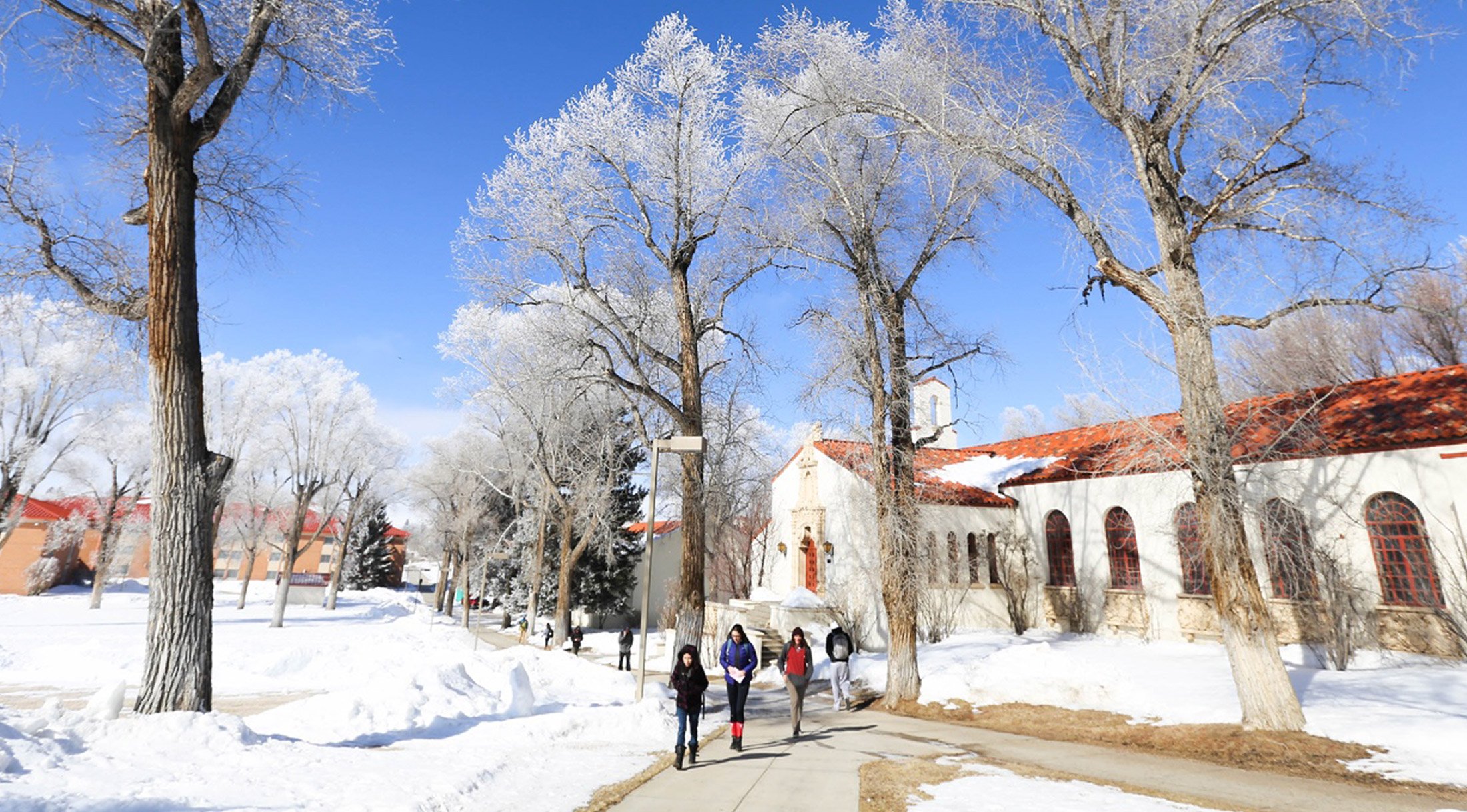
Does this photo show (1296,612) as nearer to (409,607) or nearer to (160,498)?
(160,498)

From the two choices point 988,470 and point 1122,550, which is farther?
point 988,470

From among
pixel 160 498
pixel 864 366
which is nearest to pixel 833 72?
pixel 864 366

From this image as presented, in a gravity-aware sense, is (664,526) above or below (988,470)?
below

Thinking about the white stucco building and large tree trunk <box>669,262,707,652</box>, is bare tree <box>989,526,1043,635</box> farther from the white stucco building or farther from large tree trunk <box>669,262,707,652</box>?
large tree trunk <box>669,262,707,652</box>

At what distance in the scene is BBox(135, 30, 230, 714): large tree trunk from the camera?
7.09m

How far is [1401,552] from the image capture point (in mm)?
13969

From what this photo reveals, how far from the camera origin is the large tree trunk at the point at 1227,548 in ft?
30.1

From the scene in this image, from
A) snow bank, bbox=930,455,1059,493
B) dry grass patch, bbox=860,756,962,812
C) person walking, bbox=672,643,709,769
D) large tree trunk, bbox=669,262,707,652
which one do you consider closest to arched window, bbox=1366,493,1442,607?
snow bank, bbox=930,455,1059,493

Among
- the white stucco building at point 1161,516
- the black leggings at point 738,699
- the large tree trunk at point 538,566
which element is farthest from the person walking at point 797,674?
the large tree trunk at point 538,566

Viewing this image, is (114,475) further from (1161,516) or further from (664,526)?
(1161,516)

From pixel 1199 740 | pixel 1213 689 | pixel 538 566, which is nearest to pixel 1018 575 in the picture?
pixel 1213 689

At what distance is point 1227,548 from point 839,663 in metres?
7.35

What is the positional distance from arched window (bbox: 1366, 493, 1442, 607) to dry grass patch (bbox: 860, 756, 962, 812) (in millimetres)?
11970

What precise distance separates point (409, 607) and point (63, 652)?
3096 centimetres
